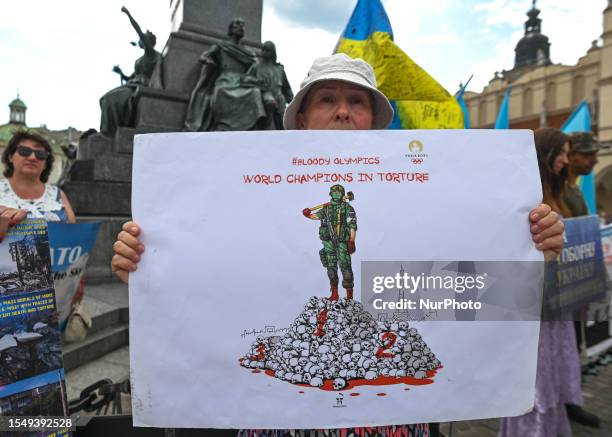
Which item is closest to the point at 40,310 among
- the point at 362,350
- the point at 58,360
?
the point at 58,360

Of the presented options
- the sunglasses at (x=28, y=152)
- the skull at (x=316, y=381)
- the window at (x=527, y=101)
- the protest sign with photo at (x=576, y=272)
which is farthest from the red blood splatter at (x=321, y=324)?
the window at (x=527, y=101)

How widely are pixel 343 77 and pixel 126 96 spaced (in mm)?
6072

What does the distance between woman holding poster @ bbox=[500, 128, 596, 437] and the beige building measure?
2850 cm

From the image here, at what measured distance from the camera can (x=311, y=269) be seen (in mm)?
Result: 1046

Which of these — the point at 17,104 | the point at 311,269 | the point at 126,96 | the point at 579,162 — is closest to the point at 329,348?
the point at 311,269

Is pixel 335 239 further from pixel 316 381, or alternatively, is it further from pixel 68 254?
pixel 68 254

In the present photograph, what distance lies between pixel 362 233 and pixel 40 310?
3.64ft

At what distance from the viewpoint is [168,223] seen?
1056mm

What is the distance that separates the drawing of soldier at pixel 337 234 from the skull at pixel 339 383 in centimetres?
23

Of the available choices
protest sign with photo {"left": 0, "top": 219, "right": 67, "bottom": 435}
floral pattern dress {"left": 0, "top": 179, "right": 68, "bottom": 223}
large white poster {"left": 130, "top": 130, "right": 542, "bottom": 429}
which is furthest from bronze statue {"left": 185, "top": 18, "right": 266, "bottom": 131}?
large white poster {"left": 130, "top": 130, "right": 542, "bottom": 429}

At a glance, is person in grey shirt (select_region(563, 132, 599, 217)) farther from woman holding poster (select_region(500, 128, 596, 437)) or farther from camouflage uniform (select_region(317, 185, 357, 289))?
camouflage uniform (select_region(317, 185, 357, 289))

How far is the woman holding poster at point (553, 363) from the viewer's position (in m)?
2.14

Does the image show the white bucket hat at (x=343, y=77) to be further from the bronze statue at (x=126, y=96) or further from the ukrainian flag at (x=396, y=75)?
the bronze statue at (x=126, y=96)

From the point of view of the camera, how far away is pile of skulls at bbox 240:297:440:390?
1035mm
